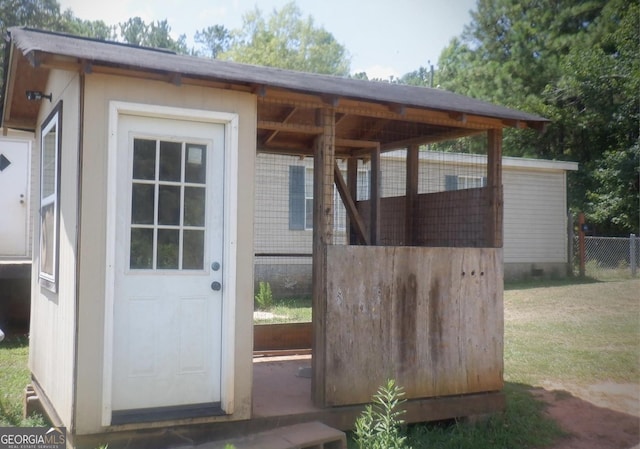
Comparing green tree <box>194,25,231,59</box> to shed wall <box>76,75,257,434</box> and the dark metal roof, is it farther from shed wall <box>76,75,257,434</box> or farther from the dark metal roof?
shed wall <box>76,75,257,434</box>

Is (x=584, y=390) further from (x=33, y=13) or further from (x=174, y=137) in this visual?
(x=33, y=13)

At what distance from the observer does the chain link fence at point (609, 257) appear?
17.6 metres

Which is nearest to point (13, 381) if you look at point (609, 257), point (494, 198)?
point (494, 198)

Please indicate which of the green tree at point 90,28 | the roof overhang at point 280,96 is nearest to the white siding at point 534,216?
the roof overhang at point 280,96

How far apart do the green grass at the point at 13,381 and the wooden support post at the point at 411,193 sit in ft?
13.0

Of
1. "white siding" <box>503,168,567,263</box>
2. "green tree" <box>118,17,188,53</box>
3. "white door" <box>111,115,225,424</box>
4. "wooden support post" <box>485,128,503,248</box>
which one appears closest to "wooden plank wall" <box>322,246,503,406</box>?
"wooden support post" <box>485,128,503,248</box>

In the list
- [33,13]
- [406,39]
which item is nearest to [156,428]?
[406,39]

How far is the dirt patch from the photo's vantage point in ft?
18.5

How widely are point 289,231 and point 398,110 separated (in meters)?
9.06

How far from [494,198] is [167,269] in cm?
301

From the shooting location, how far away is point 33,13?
21641mm

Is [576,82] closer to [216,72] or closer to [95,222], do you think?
[216,72]

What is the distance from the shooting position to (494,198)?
19.3 feet

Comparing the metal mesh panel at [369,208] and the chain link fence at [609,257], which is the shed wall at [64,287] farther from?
the chain link fence at [609,257]
